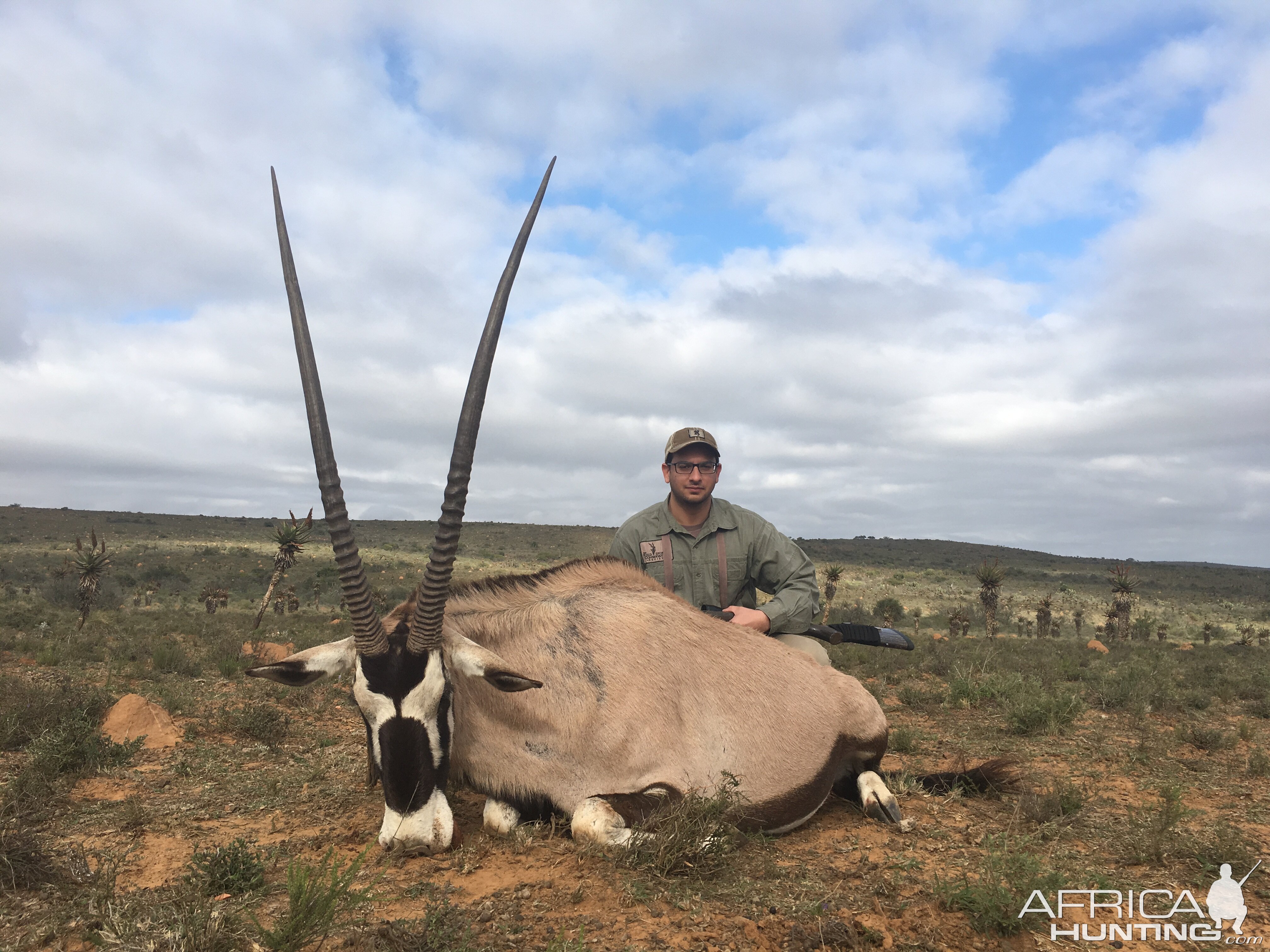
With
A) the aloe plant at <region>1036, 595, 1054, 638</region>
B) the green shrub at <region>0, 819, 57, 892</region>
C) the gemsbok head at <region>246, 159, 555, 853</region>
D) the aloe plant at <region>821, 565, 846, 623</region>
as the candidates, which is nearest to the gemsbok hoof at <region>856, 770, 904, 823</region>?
the gemsbok head at <region>246, 159, 555, 853</region>

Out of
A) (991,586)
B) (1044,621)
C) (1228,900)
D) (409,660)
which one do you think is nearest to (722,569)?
(409,660)

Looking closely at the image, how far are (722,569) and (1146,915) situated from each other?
383 cm

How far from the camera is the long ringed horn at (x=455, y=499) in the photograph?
4.10 metres

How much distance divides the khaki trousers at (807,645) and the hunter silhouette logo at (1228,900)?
2.80 meters

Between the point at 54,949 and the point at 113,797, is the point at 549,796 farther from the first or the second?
the point at 113,797

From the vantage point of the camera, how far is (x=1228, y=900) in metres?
3.96

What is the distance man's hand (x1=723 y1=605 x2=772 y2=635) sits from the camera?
19.6 feet

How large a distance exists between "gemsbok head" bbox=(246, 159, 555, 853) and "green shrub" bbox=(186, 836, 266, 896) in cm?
63

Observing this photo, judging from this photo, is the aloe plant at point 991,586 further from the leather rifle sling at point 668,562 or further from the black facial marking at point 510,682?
the black facial marking at point 510,682

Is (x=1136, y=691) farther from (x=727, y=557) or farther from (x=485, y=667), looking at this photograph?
(x=485, y=667)

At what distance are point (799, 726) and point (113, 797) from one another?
5204mm

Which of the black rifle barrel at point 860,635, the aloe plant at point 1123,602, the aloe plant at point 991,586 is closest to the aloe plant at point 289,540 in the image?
the black rifle barrel at point 860,635

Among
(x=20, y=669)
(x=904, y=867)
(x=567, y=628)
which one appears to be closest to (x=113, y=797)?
(x=567, y=628)

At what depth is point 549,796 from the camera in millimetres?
4379
